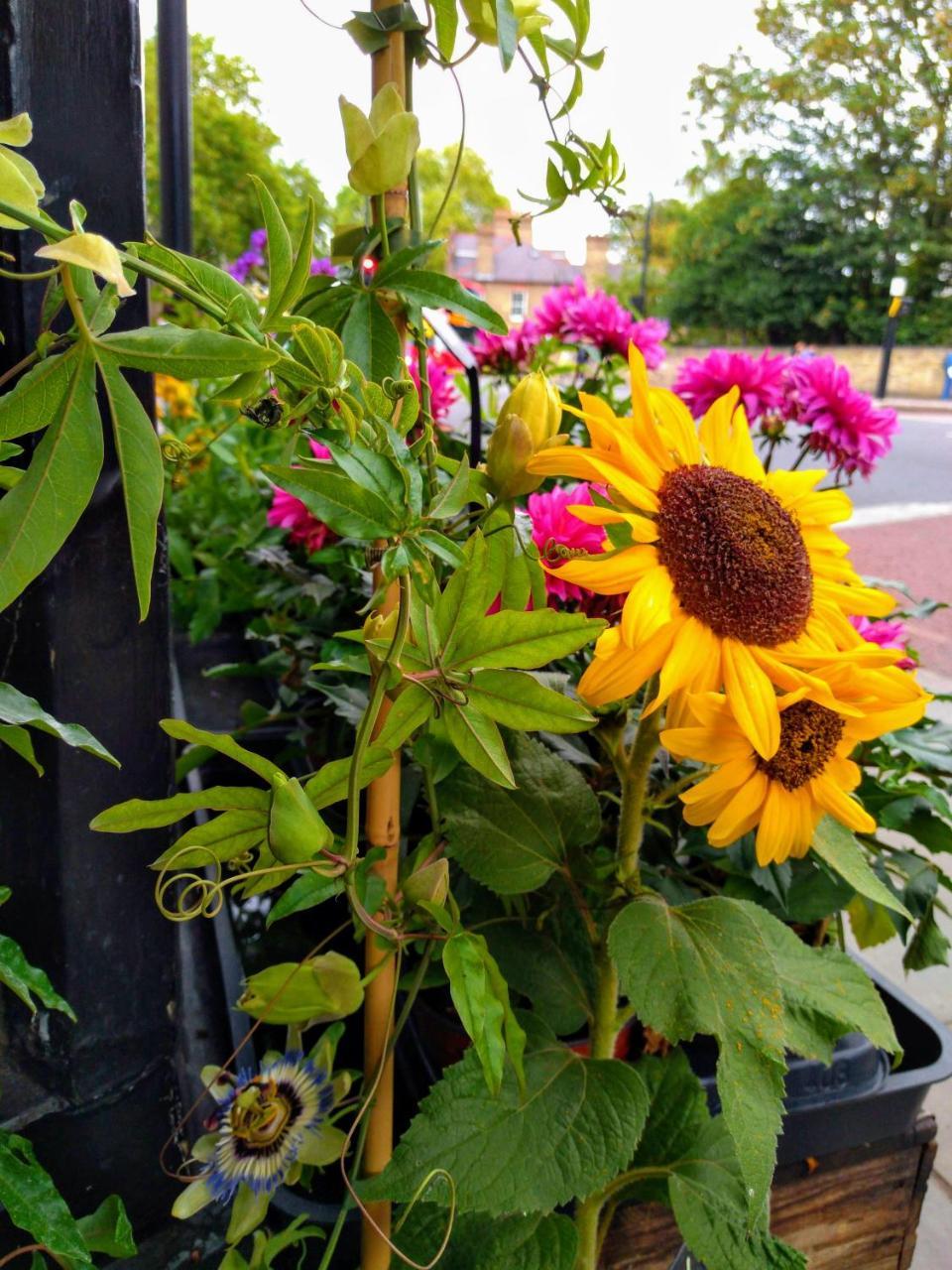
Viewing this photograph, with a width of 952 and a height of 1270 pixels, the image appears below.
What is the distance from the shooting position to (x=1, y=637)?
2.02ft

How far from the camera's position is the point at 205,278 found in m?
0.42

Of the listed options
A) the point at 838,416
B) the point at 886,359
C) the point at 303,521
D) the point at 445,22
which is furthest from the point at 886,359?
the point at 445,22

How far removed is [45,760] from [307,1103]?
285 mm

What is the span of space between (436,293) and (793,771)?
34 cm

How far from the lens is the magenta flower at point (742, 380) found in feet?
3.93

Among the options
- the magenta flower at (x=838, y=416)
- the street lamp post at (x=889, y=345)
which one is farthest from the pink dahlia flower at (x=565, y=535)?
the street lamp post at (x=889, y=345)

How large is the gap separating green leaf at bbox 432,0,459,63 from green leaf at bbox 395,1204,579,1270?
0.68 metres

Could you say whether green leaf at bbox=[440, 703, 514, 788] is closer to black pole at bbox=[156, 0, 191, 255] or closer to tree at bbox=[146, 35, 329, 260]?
black pole at bbox=[156, 0, 191, 255]

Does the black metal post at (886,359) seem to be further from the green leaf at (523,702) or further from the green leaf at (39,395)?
the green leaf at (39,395)

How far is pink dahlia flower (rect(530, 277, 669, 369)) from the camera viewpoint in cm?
145

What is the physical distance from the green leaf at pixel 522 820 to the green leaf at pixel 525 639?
205 millimetres

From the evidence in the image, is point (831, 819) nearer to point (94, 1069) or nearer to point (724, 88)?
point (94, 1069)

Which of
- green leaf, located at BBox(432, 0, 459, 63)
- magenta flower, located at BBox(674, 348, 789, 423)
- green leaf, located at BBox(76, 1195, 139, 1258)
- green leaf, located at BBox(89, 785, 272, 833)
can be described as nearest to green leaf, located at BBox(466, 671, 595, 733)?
green leaf, located at BBox(89, 785, 272, 833)

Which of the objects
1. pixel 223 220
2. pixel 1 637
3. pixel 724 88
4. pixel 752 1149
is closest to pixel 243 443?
pixel 1 637
